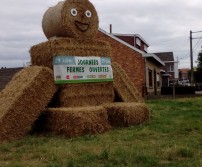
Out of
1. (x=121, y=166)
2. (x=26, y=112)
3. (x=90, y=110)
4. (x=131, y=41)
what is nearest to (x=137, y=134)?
(x=90, y=110)

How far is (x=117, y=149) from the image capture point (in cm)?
654

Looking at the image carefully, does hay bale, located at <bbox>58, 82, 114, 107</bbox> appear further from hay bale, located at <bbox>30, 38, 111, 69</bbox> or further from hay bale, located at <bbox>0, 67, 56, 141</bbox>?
hay bale, located at <bbox>30, 38, 111, 69</bbox>

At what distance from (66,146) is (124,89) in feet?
Result: 15.3

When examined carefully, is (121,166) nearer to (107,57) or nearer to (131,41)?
(107,57)

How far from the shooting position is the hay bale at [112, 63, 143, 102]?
11242mm

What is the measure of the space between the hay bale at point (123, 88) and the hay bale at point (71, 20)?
151 centimetres

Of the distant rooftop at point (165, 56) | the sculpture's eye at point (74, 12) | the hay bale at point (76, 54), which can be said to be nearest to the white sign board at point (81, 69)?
the hay bale at point (76, 54)

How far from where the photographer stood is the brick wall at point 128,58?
2684cm

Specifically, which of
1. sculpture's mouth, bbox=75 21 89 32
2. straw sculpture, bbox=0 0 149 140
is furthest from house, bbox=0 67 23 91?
sculpture's mouth, bbox=75 21 89 32

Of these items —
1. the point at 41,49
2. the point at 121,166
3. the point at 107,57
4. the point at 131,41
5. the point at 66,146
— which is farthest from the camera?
the point at 131,41

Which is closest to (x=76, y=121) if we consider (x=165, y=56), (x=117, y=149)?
(x=117, y=149)

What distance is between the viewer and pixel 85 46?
10375 mm

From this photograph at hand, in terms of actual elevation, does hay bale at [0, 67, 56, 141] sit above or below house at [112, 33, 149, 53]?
below

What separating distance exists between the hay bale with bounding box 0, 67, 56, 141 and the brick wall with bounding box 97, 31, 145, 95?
690 inches
